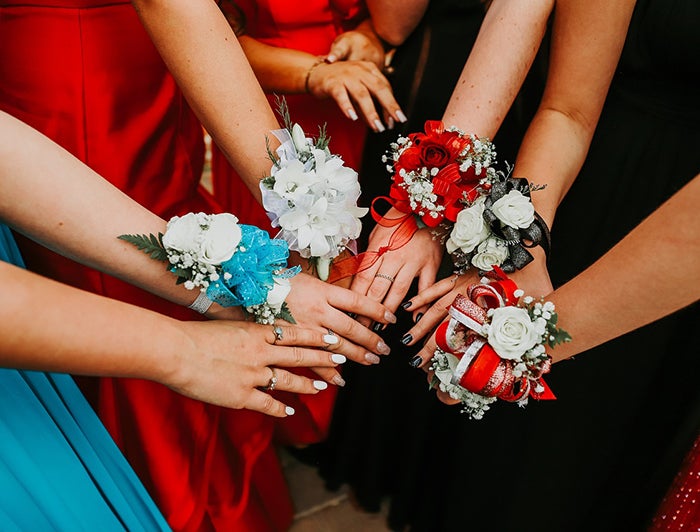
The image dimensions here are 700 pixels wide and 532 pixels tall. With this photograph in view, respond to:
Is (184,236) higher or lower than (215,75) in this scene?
lower

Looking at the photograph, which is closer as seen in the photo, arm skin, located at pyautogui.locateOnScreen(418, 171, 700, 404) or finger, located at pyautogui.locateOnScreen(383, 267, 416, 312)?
arm skin, located at pyautogui.locateOnScreen(418, 171, 700, 404)

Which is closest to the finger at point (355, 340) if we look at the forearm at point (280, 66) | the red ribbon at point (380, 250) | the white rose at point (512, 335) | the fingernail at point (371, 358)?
the fingernail at point (371, 358)

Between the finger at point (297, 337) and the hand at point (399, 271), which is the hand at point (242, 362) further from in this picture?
the hand at point (399, 271)

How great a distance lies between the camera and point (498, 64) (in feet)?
4.15

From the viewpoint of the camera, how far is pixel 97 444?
1137mm

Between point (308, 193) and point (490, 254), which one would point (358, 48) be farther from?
point (490, 254)

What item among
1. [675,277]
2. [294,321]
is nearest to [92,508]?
[294,321]

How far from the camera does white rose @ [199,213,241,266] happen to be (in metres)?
0.99

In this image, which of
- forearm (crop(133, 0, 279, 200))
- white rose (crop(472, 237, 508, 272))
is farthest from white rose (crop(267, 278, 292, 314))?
white rose (crop(472, 237, 508, 272))

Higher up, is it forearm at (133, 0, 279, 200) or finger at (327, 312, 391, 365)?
forearm at (133, 0, 279, 200)

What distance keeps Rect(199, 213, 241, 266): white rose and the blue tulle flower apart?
3 cm

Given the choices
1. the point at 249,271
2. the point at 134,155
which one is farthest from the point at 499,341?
the point at 134,155

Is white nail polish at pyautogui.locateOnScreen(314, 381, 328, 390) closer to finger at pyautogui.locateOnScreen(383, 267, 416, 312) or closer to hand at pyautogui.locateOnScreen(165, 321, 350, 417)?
hand at pyautogui.locateOnScreen(165, 321, 350, 417)

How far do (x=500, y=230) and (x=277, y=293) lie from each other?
45 centimetres
